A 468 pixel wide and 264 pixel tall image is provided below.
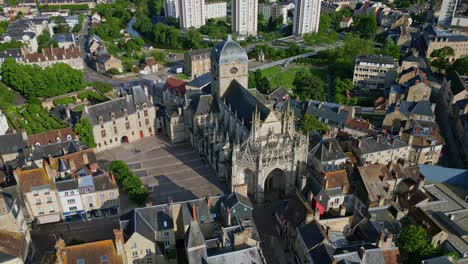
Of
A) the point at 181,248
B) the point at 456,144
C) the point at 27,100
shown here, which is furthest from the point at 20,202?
the point at 456,144

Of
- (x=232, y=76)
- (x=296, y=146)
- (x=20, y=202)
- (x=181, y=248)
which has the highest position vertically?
(x=232, y=76)

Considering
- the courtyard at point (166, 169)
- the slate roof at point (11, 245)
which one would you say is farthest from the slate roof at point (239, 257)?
the slate roof at point (11, 245)

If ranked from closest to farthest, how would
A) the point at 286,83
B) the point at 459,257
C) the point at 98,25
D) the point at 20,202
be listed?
the point at 459,257, the point at 20,202, the point at 286,83, the point at 98,25

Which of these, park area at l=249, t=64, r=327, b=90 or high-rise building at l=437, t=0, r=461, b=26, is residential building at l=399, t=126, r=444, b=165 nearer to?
park area at l=249, t=64, r=327, b=90

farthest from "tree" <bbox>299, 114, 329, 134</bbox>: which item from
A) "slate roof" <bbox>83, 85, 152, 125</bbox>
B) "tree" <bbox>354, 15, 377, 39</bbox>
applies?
"tree" <bbox>354, 15, 377, 39</bbox>

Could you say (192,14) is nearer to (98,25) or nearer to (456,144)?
(98,25)

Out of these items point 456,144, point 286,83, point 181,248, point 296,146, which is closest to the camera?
point 181,248
